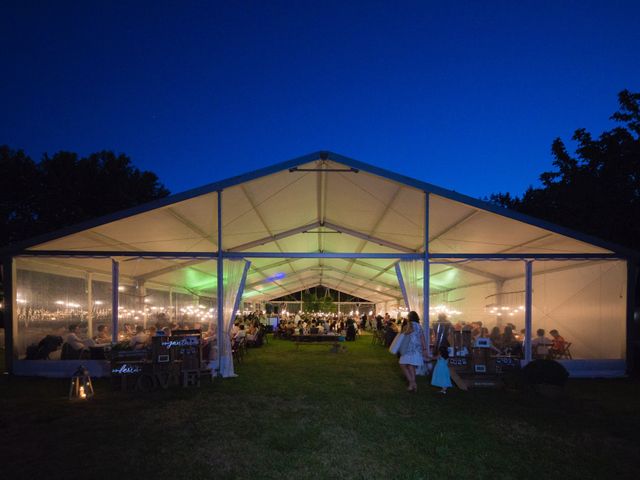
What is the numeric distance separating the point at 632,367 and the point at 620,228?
5.25 meters

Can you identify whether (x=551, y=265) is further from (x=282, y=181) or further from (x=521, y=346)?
(x=282, y=181)

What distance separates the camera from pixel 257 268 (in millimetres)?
15320

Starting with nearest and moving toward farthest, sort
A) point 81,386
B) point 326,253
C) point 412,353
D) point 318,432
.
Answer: point 318,432 < point 81,386 < point 412,353 < point 326,253

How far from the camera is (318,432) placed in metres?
4.94

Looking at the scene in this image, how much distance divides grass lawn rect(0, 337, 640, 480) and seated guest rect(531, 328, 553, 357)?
4.72 feet

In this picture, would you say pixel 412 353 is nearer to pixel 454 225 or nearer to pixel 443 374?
pixel 443 374

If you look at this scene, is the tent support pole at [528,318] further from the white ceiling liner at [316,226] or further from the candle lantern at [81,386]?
the candle lantern at [81,386]

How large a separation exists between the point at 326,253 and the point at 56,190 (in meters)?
14.4

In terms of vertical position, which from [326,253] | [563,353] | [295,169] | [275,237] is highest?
[295,169]

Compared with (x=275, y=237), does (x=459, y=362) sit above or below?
below

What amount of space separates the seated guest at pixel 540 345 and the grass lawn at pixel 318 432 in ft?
4.72

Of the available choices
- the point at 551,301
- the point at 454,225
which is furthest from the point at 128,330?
the point at 551,301

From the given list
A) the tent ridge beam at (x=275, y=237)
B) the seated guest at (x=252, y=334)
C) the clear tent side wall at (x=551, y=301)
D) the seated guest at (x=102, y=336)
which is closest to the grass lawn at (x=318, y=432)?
the clear tent side wall at (x=551, y=301)

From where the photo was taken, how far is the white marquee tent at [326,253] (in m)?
7.96
